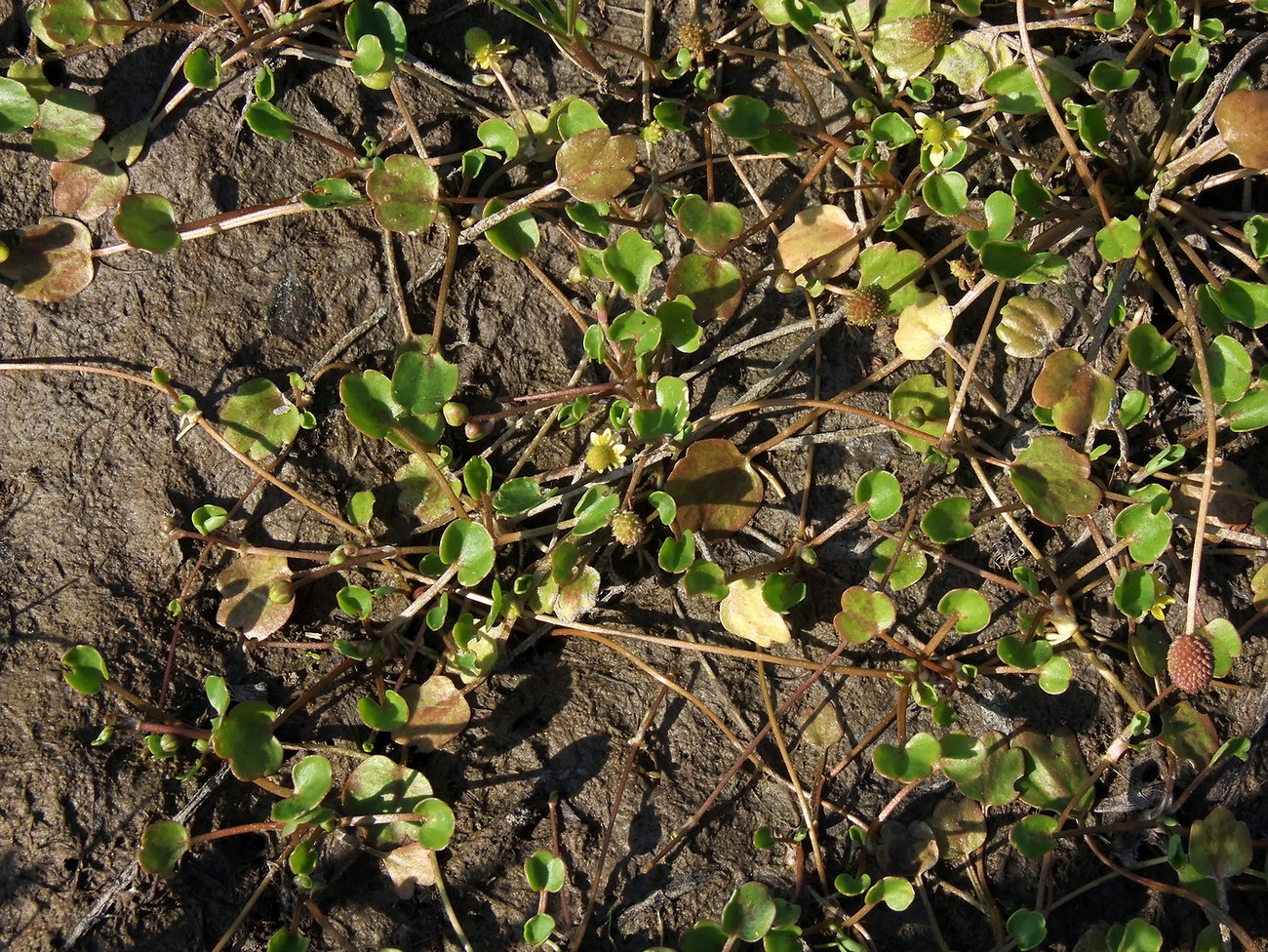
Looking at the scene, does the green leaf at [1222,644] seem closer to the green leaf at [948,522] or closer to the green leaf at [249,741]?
the green leaf at [948,522]

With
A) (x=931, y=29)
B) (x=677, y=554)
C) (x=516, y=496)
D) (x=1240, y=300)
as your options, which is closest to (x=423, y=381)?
(x=516, y=496)

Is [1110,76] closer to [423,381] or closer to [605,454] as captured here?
[605,454]

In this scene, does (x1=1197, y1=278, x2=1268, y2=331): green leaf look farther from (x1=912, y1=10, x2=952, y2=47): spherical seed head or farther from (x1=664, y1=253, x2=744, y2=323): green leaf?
(x1=664, y1=253, x2=744, y2=323): green leaf

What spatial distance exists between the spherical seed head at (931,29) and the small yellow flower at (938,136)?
0.59ft

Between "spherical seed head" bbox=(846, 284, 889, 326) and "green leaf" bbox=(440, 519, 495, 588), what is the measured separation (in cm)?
95

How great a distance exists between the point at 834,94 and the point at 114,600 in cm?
203

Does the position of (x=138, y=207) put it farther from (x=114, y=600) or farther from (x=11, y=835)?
(x=11, y=835)

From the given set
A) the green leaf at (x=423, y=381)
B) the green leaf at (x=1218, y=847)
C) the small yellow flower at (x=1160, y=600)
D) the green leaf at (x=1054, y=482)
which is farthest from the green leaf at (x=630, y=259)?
the green leaf at (x=1218, y=847)

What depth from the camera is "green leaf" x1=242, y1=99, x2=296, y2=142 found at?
1.96 m

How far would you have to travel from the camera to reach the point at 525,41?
2.20 meters

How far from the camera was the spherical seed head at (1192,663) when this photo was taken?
5.97ft

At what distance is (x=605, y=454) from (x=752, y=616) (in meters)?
0.48

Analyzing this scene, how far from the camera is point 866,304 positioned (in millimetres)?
2002

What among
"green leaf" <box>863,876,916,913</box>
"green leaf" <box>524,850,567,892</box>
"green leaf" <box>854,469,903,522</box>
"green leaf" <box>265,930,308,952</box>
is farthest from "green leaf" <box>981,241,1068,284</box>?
"green leaf" <box>265,930,308,952</box>
